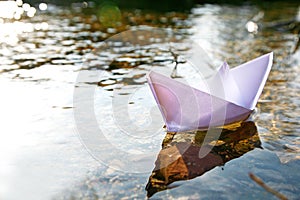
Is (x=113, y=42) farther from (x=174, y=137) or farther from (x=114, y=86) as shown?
(x=174, y=137)

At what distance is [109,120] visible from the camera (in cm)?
147

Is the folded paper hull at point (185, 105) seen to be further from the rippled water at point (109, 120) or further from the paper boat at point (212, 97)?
the rippled water at point (109, 120)

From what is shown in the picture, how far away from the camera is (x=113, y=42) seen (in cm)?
354

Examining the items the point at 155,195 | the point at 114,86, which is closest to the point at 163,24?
the point at 114,86

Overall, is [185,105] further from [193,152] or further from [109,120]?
[109,120]

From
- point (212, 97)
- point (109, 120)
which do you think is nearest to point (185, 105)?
point (212, 97)

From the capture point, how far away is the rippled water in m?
0.98

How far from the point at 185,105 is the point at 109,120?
386 millimetres

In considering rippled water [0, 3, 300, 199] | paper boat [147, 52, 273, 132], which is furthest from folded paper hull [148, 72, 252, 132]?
rippled water [0, 3, 300, 199]

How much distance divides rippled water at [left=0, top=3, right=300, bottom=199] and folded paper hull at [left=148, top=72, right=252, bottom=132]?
107mm

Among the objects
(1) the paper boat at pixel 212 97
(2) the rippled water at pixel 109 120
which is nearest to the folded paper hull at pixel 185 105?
(1) the paper boat at pixel 212 97

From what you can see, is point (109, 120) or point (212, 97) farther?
point (109, 120)

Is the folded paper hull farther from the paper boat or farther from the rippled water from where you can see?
the rippled water

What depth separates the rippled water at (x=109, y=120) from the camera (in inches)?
38.7
